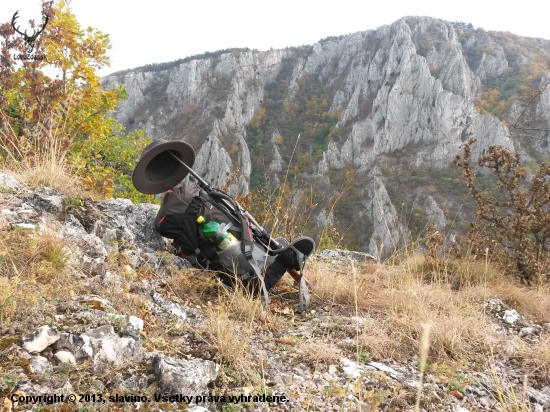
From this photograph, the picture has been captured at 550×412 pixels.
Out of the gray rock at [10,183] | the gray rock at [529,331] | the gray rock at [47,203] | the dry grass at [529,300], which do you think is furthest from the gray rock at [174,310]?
Answer: the dry grass at [529,300]

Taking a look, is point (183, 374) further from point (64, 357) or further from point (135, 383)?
point (64, 357)

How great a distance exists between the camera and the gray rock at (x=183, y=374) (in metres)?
1.47

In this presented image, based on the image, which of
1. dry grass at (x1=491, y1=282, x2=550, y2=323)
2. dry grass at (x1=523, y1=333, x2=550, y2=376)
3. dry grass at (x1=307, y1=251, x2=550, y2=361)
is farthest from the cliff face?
A: dry grass at (x1=523, y1=333, x2=550, y2=376)

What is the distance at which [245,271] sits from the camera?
9.61 feet

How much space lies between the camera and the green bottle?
119 inches

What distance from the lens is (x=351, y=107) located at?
271 feet

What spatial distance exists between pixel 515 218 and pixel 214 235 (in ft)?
13.7

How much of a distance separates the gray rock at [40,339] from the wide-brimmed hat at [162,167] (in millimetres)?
1791

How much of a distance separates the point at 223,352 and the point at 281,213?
2.74 metres

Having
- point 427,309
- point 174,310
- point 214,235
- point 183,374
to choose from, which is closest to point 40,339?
point 183,374

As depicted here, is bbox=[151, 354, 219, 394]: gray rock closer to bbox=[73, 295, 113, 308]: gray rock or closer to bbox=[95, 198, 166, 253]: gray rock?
bbox=[73, 295, 113, 308]: gray rock

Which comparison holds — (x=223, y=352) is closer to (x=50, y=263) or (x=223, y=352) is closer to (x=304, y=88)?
(x=50, y=263)

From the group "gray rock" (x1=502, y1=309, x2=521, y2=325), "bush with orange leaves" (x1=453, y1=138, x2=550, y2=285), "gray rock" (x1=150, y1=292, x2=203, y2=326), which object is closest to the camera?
"gray rock" (x1=150, y1=292, x2=203, y2=326)

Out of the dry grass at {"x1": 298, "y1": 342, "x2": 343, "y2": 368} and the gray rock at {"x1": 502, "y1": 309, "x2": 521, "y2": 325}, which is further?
the gray rock at {"x1": 502, "y1": 309, "x2": 521, "y2": 325}
